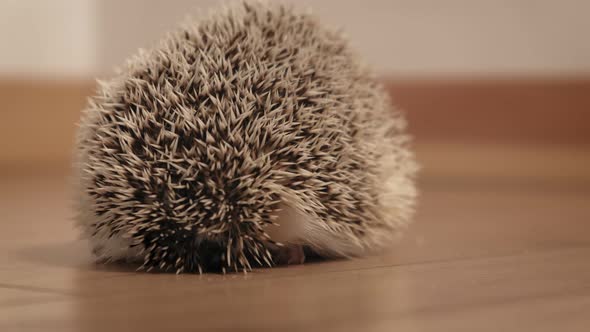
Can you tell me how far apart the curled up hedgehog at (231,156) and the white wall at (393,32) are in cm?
127

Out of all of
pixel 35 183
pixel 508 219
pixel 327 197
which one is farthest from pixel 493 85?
pixel 327 197

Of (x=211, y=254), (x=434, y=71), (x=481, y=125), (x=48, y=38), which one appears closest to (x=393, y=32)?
(x=434, y=71)

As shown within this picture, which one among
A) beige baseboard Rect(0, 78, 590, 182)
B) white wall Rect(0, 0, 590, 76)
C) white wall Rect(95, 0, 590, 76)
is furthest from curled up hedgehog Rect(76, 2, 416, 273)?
beige baseboard Rect(0, 78, 590, 182)

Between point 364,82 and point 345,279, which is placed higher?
point 364,82

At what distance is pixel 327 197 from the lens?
4.68 ft

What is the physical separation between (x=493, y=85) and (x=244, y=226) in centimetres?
218

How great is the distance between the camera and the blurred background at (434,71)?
125 inches

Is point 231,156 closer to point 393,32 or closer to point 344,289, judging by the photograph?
point 344,289

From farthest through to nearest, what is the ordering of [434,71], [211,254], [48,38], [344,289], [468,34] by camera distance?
[48,38], [434,71], [468,34], [211,254], [344,289]

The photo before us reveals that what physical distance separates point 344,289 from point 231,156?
0.26m

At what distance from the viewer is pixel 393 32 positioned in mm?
3561

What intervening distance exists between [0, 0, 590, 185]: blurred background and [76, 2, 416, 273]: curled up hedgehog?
1629 mm

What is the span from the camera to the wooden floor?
3.63 feet

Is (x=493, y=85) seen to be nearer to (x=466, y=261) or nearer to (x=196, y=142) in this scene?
(x=466, y=261)
